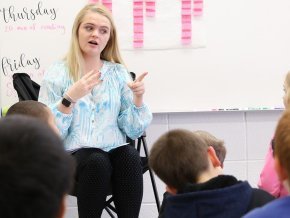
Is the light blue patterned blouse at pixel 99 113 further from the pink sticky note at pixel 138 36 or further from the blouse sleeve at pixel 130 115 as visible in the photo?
the pink sticky note at pixel 138 36

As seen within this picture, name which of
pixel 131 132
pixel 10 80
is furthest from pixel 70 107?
pixel 10 80

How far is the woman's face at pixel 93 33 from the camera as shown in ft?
8.29

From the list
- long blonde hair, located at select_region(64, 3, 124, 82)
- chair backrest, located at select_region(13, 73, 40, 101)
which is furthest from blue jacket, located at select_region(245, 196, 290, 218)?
chair backrest, located at select_region(13, 73, 40, 101)

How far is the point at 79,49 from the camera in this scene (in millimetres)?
2545

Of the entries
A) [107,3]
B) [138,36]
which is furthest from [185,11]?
[107,3]

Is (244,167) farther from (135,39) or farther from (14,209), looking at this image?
(14,209)

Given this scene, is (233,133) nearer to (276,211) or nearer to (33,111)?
(33,111)

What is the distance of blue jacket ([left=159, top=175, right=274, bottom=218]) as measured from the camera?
121 cm

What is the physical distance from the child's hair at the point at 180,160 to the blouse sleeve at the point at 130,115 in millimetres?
1131

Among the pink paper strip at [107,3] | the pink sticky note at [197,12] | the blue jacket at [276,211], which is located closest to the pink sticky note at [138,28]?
the pink paper strip at [107,3]

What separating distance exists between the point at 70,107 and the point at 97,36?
0.44 metres

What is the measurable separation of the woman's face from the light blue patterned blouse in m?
0.13

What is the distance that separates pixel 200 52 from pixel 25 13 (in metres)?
1.02

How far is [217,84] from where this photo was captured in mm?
2883
